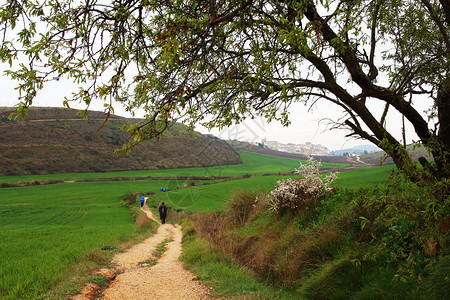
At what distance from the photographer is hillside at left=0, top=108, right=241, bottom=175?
74188mm

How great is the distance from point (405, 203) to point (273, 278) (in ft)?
15.7

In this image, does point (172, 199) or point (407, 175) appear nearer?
point (407, 175)

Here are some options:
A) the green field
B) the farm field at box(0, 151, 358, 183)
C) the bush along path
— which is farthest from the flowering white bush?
the farm field at box(0, 151, 358, 183)

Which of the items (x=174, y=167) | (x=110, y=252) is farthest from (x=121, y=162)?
(x=110, y=252)

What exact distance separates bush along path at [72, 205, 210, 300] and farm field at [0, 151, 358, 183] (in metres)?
51.6

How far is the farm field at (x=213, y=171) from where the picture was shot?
6387 cm

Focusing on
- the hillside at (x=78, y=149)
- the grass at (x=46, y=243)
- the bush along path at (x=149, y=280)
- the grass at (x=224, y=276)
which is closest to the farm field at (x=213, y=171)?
the hillside at (x=78, y=149)

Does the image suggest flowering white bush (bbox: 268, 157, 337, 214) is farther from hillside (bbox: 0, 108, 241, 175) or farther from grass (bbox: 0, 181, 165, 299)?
hillside (bbox: 0, 108, 241, 175)

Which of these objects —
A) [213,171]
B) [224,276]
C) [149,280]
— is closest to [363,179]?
[224,276]

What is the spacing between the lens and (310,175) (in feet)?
35.9

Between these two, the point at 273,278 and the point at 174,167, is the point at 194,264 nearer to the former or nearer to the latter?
the point at 273,278

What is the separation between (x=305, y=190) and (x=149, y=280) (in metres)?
6.78

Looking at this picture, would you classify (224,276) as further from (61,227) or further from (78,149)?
(78,149)

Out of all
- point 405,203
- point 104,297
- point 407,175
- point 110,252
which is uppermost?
point 407,175
